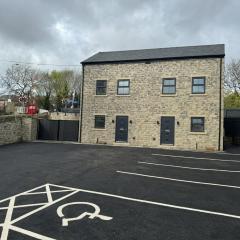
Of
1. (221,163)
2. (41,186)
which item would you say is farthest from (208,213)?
(221,163)

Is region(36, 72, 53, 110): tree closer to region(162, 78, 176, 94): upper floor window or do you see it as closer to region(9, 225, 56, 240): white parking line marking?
region(162, 78, 176, 94): upper floor window

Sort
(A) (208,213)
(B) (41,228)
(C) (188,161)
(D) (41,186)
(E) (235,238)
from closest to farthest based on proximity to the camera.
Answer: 1. (E) (235,238)
2. (B) (41,228)
3. (A) (208,213)
4. (D) (41,186)
5. (C) (188,161)

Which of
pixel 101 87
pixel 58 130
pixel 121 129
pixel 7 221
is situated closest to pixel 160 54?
pixel 101 87

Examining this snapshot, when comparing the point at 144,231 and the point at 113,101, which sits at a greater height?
the point at 113,101

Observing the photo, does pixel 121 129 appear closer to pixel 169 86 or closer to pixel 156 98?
pixel 156 98

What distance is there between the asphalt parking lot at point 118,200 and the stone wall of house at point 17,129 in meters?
10.4

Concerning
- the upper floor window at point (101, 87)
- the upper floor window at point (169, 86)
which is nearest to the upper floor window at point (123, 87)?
the upper floor window at point (101, 87)

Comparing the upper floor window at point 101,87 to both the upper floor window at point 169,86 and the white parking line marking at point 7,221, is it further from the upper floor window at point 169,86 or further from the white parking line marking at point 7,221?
the white parking line marking at point 7,221

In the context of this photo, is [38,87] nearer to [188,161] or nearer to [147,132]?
[147,132]

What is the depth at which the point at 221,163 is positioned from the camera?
1698 cm

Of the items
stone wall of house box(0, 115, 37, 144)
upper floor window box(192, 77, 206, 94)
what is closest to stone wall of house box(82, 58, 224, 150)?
upper floor window box(192, 77, 206, 94)

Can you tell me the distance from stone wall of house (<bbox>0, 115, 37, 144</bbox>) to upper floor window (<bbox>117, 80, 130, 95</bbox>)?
8.92 m

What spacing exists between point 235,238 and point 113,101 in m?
21.1

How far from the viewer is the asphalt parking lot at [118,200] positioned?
6633 mm
